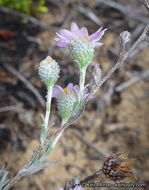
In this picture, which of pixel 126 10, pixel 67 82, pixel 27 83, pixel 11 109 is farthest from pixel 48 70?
pixel 126 10

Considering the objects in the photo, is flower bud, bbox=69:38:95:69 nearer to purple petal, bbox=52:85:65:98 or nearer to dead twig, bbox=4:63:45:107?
purple petal, bbox=52:85:65:98

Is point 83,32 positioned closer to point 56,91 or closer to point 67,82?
point 56,91

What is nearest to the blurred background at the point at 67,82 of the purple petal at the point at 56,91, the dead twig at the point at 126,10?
the dead twig at the point at 126,10

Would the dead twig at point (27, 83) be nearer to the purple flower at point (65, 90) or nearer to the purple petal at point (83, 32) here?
the purple flower at point (65, 90)

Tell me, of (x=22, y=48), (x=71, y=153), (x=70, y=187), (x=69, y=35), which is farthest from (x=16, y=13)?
(x=70, y=187)

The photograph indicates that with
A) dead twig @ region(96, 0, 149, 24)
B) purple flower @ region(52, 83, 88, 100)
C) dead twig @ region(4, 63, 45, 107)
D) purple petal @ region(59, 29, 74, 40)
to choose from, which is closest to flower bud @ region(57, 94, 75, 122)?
purple flower @ region(52, 83, 88, 100)

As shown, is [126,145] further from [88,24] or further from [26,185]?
[88,24]
